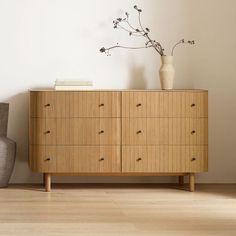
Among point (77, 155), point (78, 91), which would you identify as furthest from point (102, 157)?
point (78, 91)

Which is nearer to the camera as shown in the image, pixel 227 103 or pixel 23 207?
pixel 23 207

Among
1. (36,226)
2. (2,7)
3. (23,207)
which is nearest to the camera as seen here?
(36,226)

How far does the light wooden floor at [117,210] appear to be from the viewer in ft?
11.0

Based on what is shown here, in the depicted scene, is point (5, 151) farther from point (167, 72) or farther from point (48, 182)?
point (167, 72)

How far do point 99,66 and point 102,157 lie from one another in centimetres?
74

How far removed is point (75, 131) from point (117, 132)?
281 mm

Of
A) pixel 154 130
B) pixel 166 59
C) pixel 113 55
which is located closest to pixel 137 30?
pixel 113 55

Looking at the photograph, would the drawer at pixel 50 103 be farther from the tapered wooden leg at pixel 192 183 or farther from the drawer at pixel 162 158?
the tapered wooden leg at pixel 192 183

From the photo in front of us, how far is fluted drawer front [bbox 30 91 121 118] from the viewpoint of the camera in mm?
4500

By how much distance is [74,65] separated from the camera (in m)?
4.91

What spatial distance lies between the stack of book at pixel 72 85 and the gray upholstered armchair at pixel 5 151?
→ 18.8 inches

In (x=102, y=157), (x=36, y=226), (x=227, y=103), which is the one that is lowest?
(x=36, y=226)

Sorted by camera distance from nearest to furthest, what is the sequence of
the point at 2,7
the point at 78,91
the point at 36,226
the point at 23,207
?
the point at 36,226
the point at 23,207
the point at 78,91
the point at 2,7

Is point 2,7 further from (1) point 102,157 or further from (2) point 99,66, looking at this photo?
(1) point 102,157
